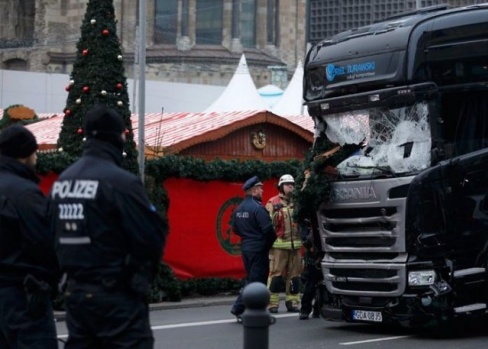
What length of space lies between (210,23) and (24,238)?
170 feet

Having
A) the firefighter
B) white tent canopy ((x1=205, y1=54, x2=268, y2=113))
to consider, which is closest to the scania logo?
the firefighter

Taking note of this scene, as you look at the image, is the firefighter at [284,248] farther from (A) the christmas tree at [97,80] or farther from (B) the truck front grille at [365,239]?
(A) the christmas tree at [97,80]

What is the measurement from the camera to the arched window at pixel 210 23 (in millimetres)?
59188

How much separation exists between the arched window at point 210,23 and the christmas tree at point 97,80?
3940 centimetres

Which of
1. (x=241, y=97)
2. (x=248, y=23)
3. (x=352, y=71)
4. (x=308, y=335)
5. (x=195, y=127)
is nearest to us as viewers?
(x=352, y=71)

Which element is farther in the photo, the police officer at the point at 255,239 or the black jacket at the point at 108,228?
the police officer at the point at 255,239

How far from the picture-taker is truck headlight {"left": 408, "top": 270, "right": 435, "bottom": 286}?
14.0 meters

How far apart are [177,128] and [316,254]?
8666 millimetres

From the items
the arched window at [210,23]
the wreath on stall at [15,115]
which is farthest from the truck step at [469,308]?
the arched window at [210,23]

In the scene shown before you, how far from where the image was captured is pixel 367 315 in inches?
576

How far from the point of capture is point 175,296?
2038 cm

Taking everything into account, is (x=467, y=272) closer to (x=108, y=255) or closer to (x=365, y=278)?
(x=365, y=278)

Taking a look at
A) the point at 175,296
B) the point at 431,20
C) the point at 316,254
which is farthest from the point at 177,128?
the point at 431,20

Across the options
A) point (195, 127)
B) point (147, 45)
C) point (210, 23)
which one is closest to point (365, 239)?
point (195, 127)
